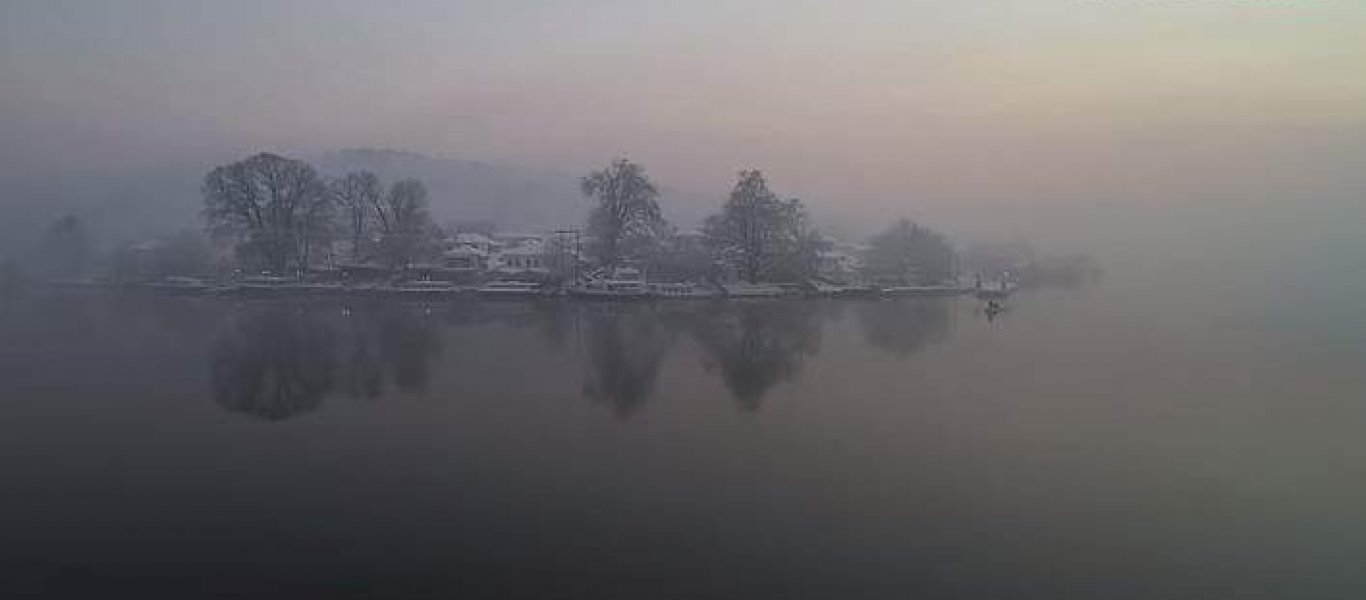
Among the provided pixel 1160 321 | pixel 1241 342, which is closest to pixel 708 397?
pixel 1241 342

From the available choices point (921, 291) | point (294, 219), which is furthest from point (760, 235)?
point (294, 219)

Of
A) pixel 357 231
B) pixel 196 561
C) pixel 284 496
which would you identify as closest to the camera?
pixel 196 561

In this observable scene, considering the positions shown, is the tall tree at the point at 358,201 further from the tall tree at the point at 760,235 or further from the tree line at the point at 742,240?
the tall tree at the point at 760,235

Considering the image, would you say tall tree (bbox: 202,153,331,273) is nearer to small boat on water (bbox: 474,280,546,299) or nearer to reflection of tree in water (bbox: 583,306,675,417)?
small boat on water (bbox: 474,280,546,299)

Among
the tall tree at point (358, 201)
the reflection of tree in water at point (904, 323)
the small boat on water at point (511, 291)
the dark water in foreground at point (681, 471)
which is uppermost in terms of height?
the tall tree at point (358, 201)

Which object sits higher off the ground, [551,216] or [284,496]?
[551,216]

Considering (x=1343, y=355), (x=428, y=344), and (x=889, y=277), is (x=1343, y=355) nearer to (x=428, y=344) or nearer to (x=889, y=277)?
(x=428, y=344)

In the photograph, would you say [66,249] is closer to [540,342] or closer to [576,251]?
[576,251]

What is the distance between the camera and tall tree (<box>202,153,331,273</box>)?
19.4 m

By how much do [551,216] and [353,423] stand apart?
38.3 metres

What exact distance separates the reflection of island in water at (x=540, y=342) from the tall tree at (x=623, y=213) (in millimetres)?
4440

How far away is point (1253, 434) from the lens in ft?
18.8

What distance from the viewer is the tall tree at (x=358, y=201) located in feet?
68.1

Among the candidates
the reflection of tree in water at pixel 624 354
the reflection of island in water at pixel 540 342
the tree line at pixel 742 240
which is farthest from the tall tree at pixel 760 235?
the reflection of tree in water at pixel 624 354
